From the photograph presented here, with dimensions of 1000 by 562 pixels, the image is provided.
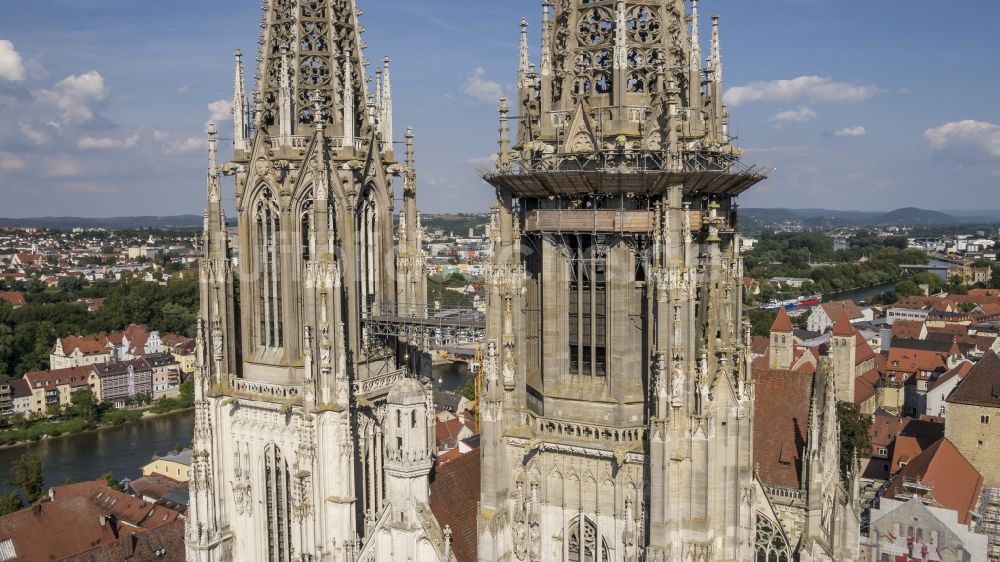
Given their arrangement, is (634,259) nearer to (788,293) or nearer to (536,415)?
(536,415)

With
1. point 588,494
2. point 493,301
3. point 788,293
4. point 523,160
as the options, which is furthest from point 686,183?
point 788,293

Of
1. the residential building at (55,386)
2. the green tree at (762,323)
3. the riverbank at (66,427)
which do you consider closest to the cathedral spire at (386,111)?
the riverbank at (66,427)

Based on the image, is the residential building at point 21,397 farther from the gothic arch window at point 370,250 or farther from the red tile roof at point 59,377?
the gothic arch window at point 370,250

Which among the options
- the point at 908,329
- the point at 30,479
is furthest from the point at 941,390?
the point at 30,479

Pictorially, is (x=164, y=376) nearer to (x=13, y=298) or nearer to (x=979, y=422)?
(x=13, y=298)

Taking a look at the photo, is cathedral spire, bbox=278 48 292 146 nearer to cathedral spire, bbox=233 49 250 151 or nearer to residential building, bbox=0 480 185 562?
cathedral spire, bbox=233 49 250 151

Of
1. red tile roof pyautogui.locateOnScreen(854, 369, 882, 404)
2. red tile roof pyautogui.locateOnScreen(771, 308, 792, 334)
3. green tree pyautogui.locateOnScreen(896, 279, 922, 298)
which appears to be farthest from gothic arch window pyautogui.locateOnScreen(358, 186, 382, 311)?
green tree pyautogui.locateOnScreen(896, 279, 922, 298)

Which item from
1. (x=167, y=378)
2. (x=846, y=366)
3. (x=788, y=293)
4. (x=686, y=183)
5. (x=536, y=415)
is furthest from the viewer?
(x=788, y=293)
